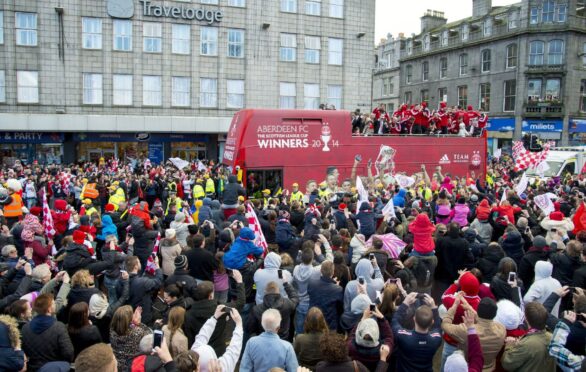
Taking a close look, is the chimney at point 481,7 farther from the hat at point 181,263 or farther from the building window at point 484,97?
the hat at point 181,263

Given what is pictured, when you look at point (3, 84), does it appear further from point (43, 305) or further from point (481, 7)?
point (481, 7)

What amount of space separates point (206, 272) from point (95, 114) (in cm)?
2352

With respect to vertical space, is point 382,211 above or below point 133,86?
below

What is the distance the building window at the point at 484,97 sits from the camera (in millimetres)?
43481

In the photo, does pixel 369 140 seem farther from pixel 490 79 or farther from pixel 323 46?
pixel 490 79

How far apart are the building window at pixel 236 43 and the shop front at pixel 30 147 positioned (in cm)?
1127

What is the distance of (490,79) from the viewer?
141ft

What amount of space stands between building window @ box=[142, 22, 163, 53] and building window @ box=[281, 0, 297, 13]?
304 inches

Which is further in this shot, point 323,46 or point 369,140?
point 323,46

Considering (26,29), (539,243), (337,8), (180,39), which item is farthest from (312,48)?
(539,243)

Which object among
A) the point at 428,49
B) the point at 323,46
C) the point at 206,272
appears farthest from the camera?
the point at 428,49

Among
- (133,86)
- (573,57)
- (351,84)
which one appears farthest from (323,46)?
(573,57)

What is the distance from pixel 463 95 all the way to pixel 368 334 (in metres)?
45.3

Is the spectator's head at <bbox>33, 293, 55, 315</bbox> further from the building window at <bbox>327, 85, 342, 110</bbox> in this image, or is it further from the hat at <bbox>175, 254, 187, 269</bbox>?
the building window at <bbox>327, 85, 342, 110</bbox>
